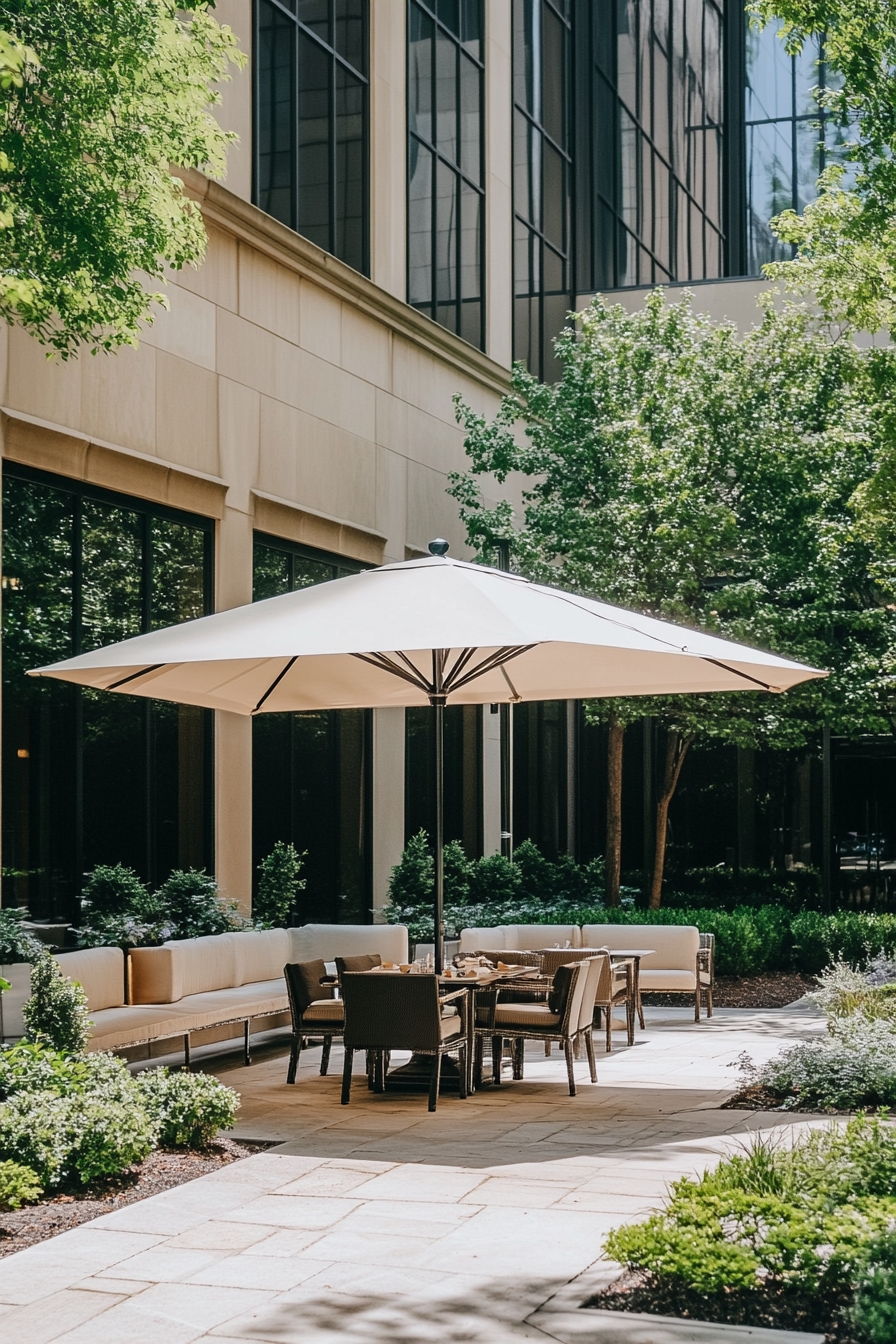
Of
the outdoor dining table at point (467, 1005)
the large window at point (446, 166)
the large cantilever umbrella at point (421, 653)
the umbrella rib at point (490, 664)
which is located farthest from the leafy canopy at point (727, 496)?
the outdoor dining table at point (467, 1005)

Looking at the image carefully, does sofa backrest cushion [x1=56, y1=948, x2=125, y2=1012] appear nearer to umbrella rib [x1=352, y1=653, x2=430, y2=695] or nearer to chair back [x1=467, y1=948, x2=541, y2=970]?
chair back [x1=467, y1=948, x2=541, y2=970]

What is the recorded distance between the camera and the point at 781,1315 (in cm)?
528

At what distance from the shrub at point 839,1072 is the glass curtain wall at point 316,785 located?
7858 mm

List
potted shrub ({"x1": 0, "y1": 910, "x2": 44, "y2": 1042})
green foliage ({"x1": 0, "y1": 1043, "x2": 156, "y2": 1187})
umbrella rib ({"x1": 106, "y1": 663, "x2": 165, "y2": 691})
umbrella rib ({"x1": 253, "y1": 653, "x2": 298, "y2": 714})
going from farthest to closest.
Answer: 1. umbrella rib ({"x1": 253, "y1": 653, "x2": 298, "y2": 714})
2. potted shrub ({"x1": 0, "y1": 910, "x2": 44, "y2": 1042})
3. umbrella rib ({"x1": 106, "y1": 663, "x2": 165, "y2": 691})
4. green foliage ({"x1": 0, "y1": 1043, "x2": 156, "y2": 1187})

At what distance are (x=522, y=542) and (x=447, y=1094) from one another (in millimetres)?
10085

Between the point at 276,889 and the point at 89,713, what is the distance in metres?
3.47

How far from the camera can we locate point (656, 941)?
1469cm

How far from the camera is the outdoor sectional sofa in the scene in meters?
10.9

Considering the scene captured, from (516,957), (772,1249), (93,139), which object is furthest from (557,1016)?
(93,139)

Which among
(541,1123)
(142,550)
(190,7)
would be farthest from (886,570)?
(190,7)

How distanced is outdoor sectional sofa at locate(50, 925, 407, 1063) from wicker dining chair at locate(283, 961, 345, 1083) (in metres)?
0.92

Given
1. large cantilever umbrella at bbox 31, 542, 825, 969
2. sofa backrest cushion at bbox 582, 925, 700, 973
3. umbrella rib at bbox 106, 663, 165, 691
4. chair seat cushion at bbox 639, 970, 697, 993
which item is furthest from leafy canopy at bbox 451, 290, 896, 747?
umbrella rib at bbox 106, 663, 165, 691

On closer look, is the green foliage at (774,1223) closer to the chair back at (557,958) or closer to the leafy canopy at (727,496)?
the chair back at (557,958)

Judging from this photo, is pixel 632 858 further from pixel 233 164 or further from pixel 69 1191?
pixel 69 1191
